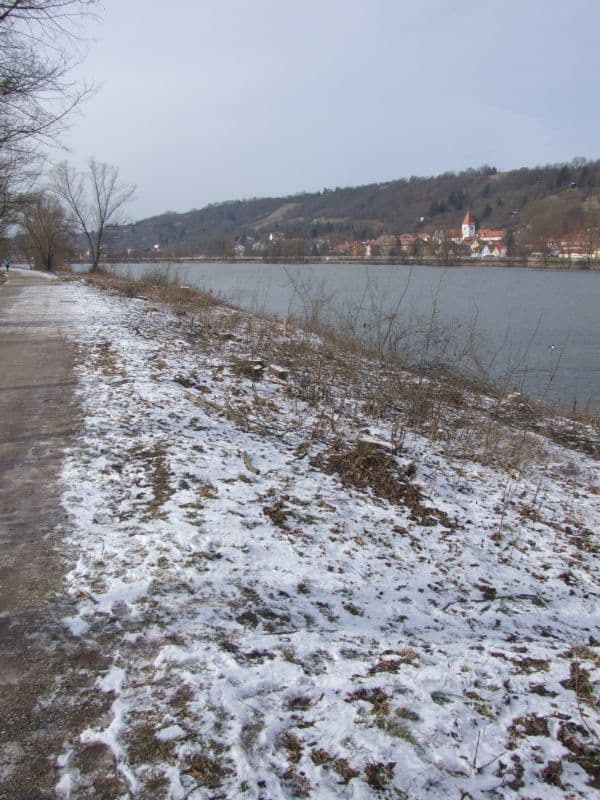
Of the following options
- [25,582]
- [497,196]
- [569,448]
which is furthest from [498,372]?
[497,196]

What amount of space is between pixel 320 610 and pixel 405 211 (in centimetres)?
14938

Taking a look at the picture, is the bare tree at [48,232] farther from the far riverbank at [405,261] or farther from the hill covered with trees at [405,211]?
the hill covered with trees at [405,211]

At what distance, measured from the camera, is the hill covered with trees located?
91000 mm

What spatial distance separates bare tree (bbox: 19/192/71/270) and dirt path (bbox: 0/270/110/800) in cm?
3556

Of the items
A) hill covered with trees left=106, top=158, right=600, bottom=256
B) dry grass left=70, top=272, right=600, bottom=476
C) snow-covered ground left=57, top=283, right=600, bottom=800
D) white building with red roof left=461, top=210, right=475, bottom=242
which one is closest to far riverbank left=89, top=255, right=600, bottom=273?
hill covered with trees left=106, top=158, right=600, bottom=256

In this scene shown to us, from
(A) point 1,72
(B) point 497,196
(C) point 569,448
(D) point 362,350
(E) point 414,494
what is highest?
(B) point 497,196

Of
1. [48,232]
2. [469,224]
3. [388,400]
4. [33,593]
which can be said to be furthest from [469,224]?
[33,593]

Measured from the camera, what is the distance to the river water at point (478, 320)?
10.0 meters

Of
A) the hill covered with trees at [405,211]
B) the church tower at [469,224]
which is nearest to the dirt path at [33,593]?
the hill covered with trees at [405,211]

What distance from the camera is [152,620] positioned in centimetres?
286

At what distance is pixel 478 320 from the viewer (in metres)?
22.1

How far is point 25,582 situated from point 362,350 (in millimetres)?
7575

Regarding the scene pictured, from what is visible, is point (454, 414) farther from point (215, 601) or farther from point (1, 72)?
point (1, 72)

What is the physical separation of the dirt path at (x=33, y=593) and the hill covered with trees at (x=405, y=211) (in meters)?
76.4
